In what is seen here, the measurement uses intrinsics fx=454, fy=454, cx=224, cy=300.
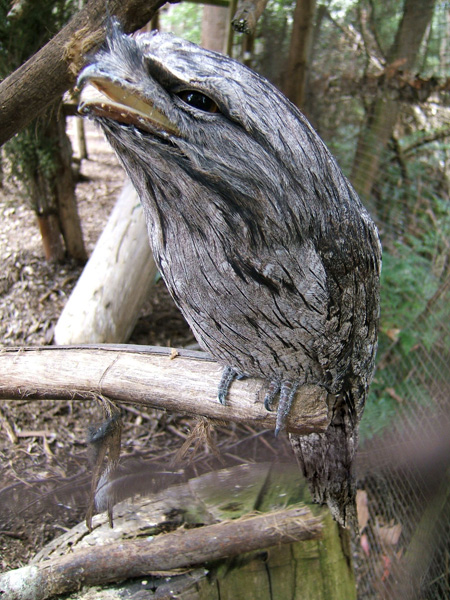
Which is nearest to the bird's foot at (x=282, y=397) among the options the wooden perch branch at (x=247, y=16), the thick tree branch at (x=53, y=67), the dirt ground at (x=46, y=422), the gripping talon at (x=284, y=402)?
the gripping talon at (x=284, y=402)

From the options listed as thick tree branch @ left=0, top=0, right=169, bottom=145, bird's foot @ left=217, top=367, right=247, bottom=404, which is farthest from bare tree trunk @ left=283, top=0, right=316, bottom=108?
bird's foot @ left=217, top=367, right=247, bottom=404

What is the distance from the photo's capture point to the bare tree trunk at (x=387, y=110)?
2807 millimetres

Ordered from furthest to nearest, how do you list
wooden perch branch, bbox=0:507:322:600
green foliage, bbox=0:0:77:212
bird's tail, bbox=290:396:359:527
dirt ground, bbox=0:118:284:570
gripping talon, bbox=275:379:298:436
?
green foliage, bbox=0:0:77:212 < dirt ground, bbox=0:118:284:570 < bird's tail, bbox=290:396:359:527 < wooden perch branch, bbox=0:507:322:600 < gripping talon, bbox=275:379:298:436

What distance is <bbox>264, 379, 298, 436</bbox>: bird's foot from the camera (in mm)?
1474

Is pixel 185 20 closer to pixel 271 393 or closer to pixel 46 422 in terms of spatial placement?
pixel 46 422

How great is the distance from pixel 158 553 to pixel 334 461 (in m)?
0.77

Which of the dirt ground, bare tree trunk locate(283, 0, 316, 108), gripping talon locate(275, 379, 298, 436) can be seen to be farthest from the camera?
bare tree trunk locate(283, 0, 316, 108)

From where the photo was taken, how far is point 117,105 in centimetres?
88

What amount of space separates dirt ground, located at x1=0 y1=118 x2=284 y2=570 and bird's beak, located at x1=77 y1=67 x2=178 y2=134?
129 centimetres

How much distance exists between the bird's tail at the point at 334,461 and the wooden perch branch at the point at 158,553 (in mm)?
115

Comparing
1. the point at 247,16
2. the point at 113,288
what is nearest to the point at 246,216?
the point at 247,16

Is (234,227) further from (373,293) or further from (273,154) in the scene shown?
(373,293)

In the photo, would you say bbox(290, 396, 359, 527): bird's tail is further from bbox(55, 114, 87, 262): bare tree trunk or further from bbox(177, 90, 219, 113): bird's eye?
bbox(55, 114, 87, 262): bare tree trunk

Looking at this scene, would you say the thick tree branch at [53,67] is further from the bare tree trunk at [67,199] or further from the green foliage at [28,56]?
the bare tree trunk at [67,199]
